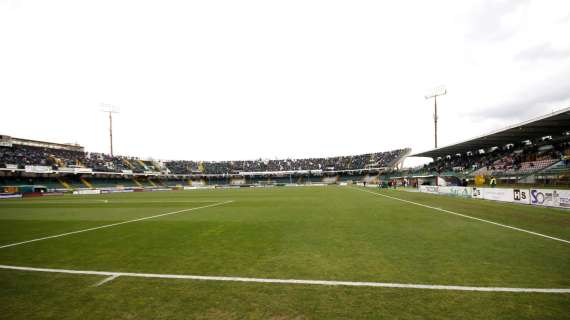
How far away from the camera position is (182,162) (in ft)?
278

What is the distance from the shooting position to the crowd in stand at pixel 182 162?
48.7 meters

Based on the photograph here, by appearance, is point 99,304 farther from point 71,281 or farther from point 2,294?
point 2,294

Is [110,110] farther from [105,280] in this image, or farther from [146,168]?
[105,280]

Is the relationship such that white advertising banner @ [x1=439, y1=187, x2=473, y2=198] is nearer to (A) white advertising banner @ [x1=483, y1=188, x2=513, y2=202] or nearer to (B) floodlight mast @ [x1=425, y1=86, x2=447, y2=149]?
(A) white advertising banner @ [x1=483, y1=188, x2=513, y2=202]

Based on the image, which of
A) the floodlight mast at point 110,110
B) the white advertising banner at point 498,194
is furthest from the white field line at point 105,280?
the floodlight mast at point 110,110

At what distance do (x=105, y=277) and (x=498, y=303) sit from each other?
227 inches

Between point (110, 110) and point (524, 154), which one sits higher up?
point (110, 110)

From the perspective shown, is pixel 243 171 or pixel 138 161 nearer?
pixel 138 161

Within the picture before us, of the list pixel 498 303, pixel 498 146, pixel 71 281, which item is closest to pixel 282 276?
pixel 498 303

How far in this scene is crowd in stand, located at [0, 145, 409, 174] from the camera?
48.7m

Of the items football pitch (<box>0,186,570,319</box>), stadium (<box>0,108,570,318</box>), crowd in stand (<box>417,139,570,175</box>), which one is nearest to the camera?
football pitch (<box>0,186,570,319</box>)

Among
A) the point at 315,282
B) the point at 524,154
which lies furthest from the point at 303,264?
the point at 524,154

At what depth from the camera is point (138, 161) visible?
241 ft

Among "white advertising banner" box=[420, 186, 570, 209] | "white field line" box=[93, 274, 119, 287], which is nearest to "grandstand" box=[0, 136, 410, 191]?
"white advertising banner" box=[420, 186, 570, 209]
